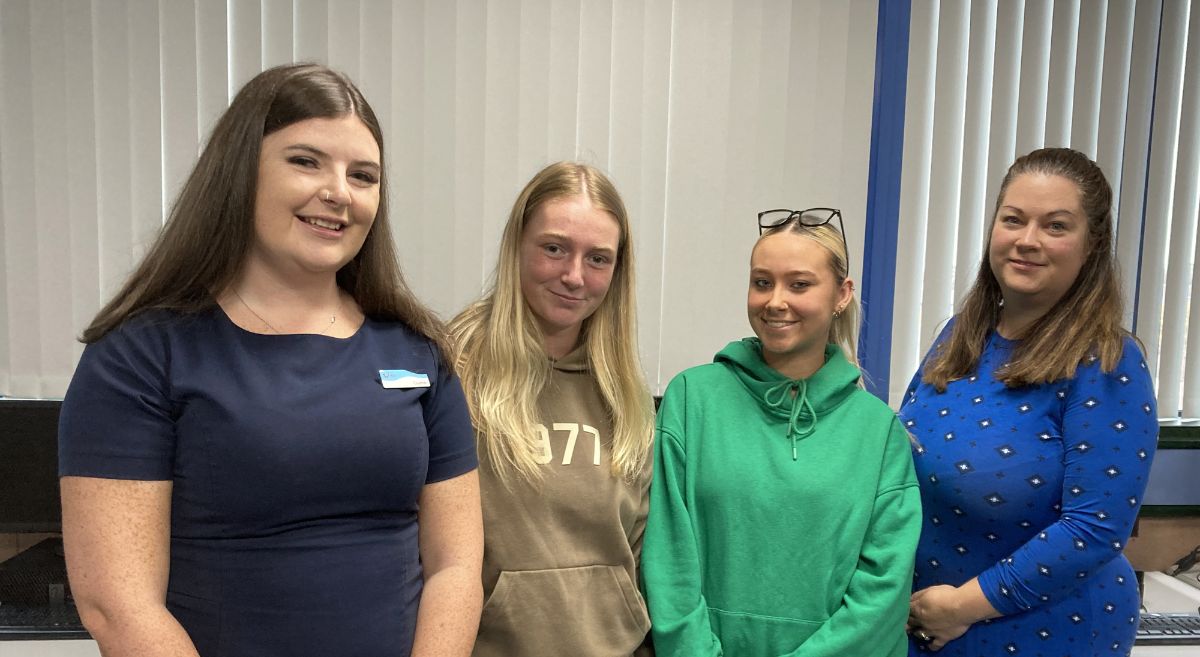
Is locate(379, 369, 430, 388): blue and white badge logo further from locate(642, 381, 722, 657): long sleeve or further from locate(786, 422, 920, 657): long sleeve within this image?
locate(786, 422, 920, 657): long sleeve

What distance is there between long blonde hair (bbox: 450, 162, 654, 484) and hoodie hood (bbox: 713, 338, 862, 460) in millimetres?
232

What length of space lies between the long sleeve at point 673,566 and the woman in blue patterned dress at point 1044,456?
1.67 feet

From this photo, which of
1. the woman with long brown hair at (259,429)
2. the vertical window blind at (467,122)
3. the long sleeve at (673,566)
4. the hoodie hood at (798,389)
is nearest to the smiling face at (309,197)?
the woman with long brown hair at (259,429)

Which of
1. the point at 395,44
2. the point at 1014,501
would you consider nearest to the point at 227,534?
the point at 1014,501

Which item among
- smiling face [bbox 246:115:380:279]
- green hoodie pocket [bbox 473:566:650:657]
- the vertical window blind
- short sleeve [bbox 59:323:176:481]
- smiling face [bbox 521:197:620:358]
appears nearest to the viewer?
short sleeve [bbox 59:323:176:481]

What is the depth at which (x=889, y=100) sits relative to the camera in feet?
9.11

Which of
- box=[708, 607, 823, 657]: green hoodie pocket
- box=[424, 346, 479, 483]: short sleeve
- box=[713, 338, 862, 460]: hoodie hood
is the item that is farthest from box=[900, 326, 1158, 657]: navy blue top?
box=[424, 346, 479, 483]: short sleeve

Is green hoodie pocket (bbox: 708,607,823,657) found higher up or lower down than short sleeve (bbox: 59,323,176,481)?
lower down

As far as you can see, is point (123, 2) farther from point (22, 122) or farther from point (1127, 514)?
point (1127, 514)

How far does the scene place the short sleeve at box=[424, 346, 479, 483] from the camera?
128 centimetres

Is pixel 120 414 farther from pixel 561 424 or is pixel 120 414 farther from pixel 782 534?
pixel 782 534

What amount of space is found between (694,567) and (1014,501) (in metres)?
0.66

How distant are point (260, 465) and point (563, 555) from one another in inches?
25.0

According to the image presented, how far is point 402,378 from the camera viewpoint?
1222 millimetres
